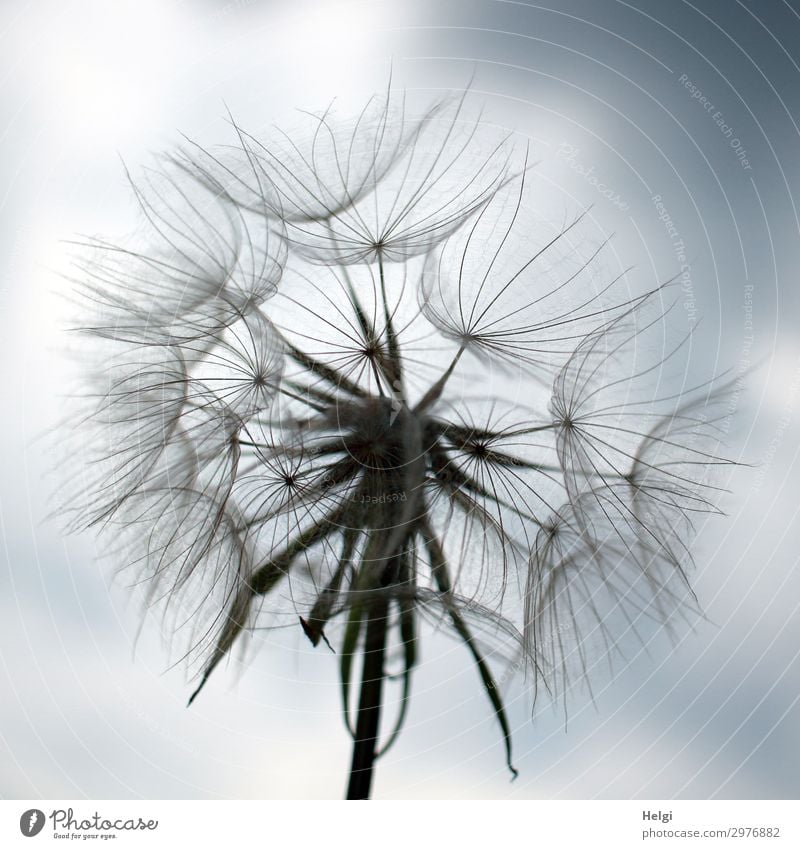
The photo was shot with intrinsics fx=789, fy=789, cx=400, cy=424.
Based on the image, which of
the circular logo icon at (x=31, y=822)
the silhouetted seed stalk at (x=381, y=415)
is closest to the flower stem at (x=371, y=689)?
the silhouetted seed stalk at (x=381, y=415)

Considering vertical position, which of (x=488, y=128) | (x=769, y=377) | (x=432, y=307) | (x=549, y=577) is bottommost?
(x=549, y=577)

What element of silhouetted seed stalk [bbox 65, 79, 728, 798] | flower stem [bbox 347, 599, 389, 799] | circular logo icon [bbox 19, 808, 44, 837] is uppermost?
silhouetted seed stalk [bbox 65, 79, 728, 798]

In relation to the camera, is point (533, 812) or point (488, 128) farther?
point (488, 128)

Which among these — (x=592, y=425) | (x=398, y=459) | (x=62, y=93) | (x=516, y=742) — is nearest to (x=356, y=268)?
(x=398, y=459)

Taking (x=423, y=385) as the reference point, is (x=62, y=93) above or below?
above

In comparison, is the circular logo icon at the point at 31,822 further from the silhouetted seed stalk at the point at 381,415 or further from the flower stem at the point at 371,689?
the flower stem at the point at 371,689

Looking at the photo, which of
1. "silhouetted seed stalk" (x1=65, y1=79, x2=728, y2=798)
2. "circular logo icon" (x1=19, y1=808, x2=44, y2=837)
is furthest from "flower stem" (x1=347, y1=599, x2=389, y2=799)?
"circular logo icon" (x1=19, y1=808, x2=44, y2=837)

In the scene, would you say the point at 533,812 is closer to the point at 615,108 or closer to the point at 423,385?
the point at 423,385

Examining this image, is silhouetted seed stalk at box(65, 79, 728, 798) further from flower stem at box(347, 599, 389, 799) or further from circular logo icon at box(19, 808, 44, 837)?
circular logo icon at box(19, 808, 44, 837)
